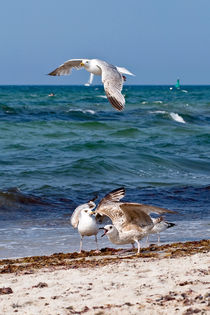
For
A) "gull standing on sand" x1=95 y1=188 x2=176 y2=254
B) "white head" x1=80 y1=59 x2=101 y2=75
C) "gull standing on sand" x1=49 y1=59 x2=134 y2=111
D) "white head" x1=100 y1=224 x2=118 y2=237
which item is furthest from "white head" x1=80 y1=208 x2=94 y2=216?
"white head" x1=80 y1=59 x2=101 y2=75

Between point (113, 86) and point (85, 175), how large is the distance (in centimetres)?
688

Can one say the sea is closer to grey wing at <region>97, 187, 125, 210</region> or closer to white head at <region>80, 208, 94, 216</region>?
white head at <region>80, 208, 94, 216</region>

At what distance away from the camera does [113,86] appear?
759cm

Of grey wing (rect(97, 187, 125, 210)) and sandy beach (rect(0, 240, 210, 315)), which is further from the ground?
grey wing (rect(97, 187, 125, 210))

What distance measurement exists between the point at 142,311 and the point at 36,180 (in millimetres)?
9259

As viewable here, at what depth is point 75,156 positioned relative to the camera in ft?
56.4

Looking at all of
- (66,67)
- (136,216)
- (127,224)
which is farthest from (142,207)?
(66,67)

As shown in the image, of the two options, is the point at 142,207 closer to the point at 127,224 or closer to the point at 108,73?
the point at 127,224

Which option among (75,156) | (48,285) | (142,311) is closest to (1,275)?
(48,285)

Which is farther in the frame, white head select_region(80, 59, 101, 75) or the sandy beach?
white head select_region(80, 59, 101, 75)

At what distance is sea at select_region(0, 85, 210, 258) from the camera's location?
888 cm

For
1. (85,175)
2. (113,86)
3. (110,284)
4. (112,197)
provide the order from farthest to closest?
(85,175)
(112,197)
(113,86)
(110,284)

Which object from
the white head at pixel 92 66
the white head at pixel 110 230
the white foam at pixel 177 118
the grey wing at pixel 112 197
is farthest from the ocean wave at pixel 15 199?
the white foam at pixel 177 118

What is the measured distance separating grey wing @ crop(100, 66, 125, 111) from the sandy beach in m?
1.70
